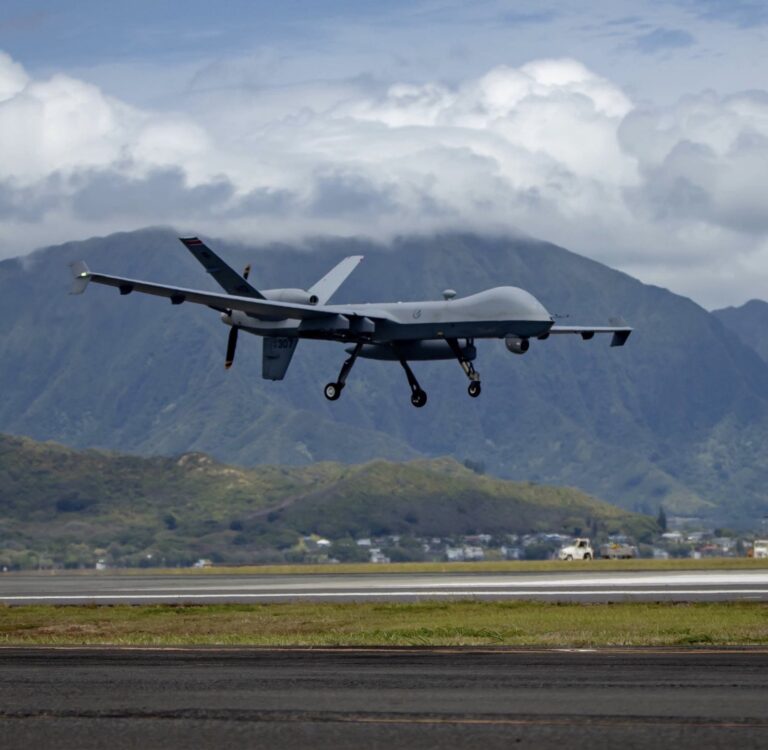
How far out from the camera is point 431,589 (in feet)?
204

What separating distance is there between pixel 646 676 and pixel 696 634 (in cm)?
1173

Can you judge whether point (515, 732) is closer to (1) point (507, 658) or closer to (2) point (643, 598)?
(1) point (507, 658)

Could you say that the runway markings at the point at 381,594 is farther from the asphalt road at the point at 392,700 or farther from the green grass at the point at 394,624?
the asphalt road at the point at 392,700

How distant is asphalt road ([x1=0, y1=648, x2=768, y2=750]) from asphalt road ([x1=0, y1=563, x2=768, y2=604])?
80.3 feet

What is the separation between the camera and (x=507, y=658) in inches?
1102

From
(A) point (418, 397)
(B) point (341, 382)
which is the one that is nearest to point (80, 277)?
(B) point (341, 382)

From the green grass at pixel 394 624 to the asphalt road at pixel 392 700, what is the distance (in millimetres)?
5138

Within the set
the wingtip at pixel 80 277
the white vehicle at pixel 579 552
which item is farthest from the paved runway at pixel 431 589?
the white vehicle at pixel 579 552

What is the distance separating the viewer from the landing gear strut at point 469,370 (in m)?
58.8

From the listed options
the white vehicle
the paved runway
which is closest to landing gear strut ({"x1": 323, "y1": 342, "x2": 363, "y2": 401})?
the paved runway

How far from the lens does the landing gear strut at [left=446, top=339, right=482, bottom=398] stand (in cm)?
5881

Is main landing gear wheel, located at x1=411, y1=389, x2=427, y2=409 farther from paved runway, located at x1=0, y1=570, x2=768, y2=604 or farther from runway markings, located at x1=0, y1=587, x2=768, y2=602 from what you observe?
runway markings, located at x1=0, y1=587, x2=768, y2=602

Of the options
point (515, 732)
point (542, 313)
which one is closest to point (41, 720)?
point (515, 732)

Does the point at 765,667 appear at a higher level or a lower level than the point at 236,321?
lower
